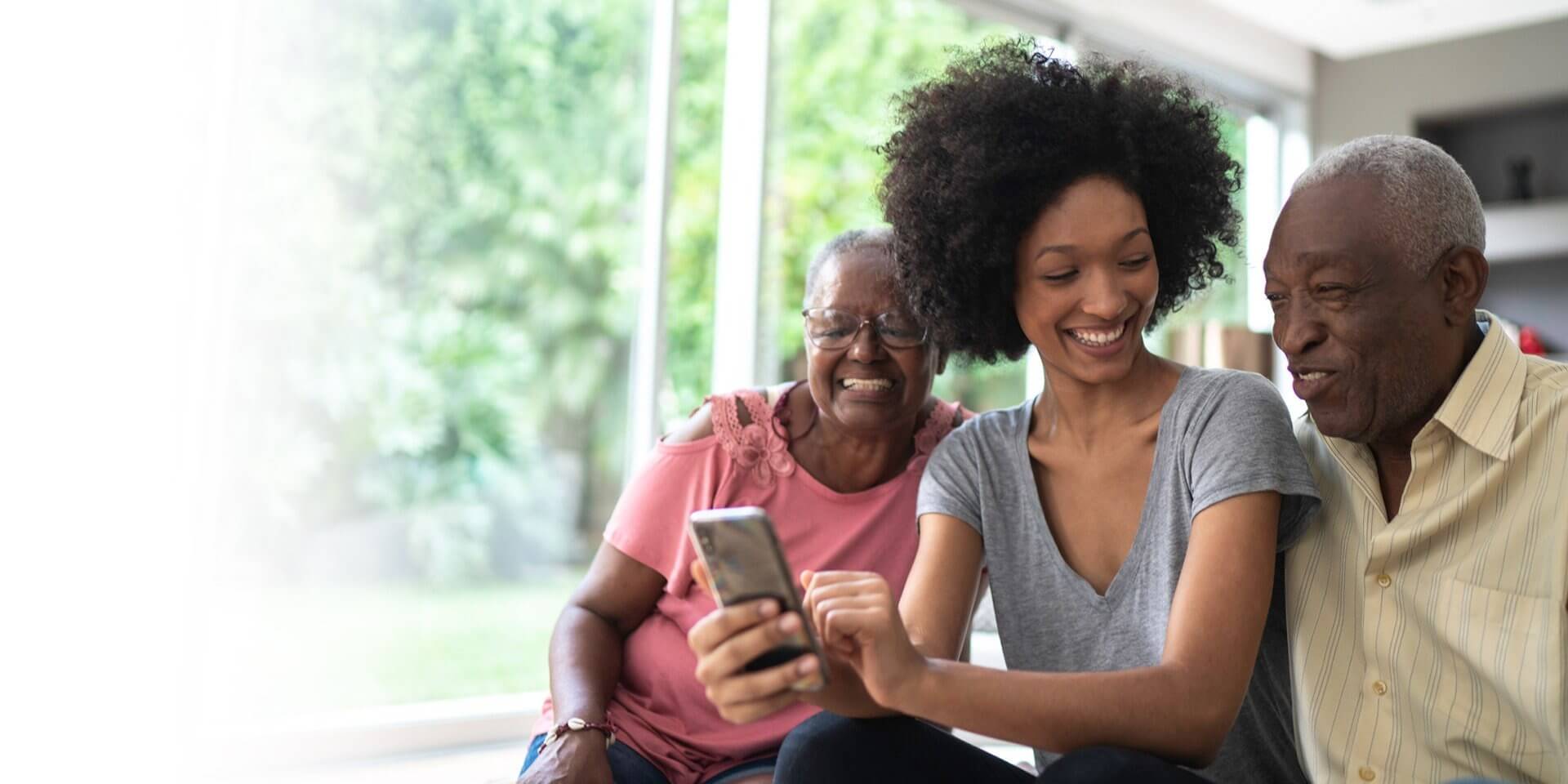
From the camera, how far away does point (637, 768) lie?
2066 millimetres

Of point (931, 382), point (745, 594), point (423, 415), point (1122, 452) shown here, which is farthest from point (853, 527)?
point (423, 415)

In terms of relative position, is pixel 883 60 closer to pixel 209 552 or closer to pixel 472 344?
pixel 472 344

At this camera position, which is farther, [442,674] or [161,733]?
[442,674]

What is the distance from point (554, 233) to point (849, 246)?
15.9ft

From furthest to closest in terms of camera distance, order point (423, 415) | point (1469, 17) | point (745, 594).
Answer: point (423, 415)
point (1469, 17)
point (745, 594)

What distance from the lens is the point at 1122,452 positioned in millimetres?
1789

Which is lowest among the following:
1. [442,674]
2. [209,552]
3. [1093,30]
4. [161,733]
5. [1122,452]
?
[442,674]

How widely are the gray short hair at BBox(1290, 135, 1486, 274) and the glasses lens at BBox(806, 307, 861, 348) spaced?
0.70 metres

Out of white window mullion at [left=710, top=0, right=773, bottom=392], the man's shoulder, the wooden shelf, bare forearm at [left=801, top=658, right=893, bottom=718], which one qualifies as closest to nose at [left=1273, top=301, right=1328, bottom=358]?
the man's shoulder

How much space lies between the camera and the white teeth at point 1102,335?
1732 millimetres

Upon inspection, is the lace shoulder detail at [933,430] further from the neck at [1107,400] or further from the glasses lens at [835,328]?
the neck at [1107,400]

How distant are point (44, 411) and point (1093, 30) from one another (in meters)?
4.13

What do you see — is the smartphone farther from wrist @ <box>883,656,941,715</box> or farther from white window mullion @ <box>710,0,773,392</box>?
white window mullion @ <box>710,0,773,392</box>

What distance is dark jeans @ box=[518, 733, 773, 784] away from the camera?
6.70 ft
